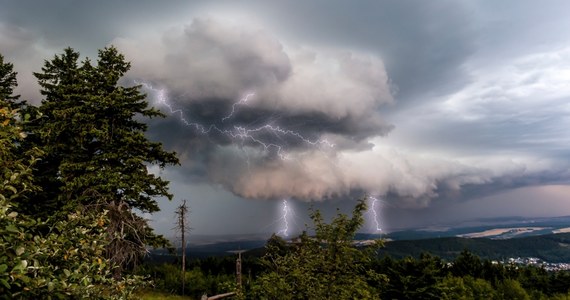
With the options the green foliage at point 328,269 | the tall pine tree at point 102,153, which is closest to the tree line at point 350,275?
the green foliage at point 328,269

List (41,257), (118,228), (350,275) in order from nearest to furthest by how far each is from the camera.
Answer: (41,257) < (350,275) < (118,228)

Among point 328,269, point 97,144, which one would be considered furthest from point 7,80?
point 328,269

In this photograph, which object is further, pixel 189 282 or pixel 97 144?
pixel 189 282

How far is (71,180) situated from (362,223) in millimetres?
19176

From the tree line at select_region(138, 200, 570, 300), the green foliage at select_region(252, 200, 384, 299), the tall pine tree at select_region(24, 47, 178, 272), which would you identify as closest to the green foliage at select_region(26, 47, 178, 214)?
the tall pine tree at select_region(24, 47, 178, 272)

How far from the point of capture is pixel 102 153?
24.1 meters

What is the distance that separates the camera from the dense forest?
5.36 meters

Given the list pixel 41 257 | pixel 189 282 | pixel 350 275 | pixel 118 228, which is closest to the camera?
pixel 41 257

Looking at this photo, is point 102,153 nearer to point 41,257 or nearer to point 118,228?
point 118,228

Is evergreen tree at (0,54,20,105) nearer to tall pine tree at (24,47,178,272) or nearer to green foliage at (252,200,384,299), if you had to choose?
tall pine tree at (24,47,178,272)

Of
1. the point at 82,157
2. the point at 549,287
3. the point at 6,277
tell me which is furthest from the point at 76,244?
the point at 549,287

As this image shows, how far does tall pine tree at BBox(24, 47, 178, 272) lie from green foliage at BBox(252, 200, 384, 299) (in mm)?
12792

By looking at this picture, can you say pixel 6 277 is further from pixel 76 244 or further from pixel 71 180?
pixel 71 180

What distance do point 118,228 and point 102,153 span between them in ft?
17.2
